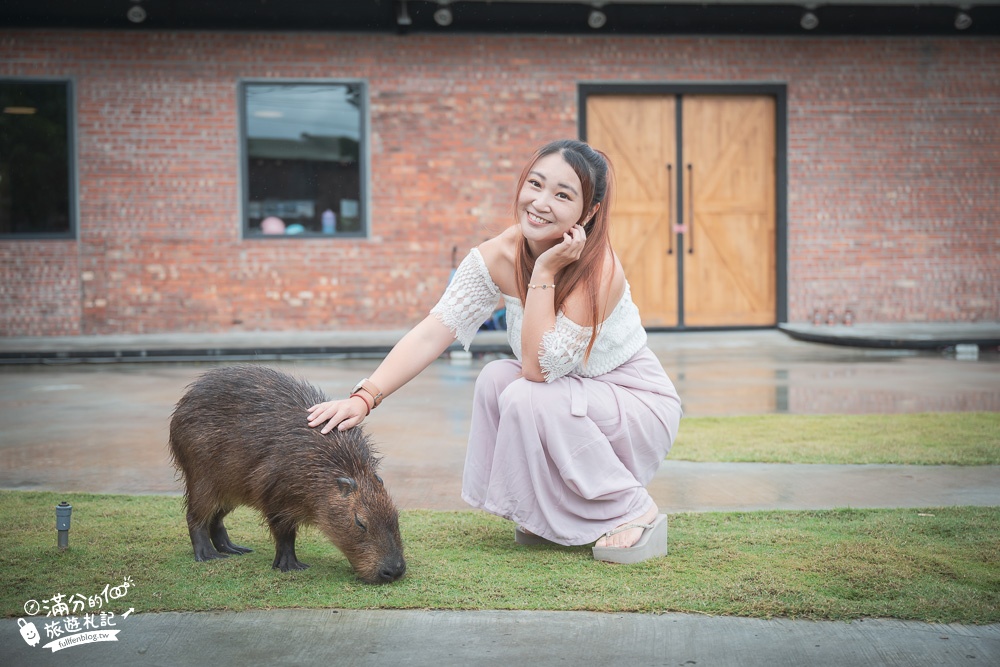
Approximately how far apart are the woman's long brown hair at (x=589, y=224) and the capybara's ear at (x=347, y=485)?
103cm

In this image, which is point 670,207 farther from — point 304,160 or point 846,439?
point 846,439

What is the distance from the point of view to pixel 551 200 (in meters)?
4.11

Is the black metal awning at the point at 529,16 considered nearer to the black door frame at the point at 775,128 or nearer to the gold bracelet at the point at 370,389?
the black door frame at the point at 775,128

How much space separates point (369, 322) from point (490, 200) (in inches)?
90.8

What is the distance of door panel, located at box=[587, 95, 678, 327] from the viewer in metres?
15.2

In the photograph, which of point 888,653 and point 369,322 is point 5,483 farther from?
point 369,322

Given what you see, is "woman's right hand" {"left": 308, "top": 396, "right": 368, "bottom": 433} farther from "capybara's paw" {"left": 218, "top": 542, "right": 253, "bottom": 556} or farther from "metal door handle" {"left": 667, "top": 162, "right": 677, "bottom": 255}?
"metal door handle" {"left": 667, "top": 162, "right": 677, "bottom": 255}

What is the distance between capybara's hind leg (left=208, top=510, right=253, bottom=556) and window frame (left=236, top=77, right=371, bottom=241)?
1075cm

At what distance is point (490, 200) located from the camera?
15.0m

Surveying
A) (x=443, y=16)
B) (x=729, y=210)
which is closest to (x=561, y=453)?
(x=443, y=16)

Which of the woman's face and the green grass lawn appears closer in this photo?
the green grass lawn

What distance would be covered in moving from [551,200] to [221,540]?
1.79m

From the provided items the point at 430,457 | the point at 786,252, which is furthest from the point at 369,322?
the point at 430,457

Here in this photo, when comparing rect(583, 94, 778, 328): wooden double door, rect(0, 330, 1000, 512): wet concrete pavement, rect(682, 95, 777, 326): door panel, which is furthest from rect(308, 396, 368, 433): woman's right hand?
rect(682, 95, 777, 326): door panel
